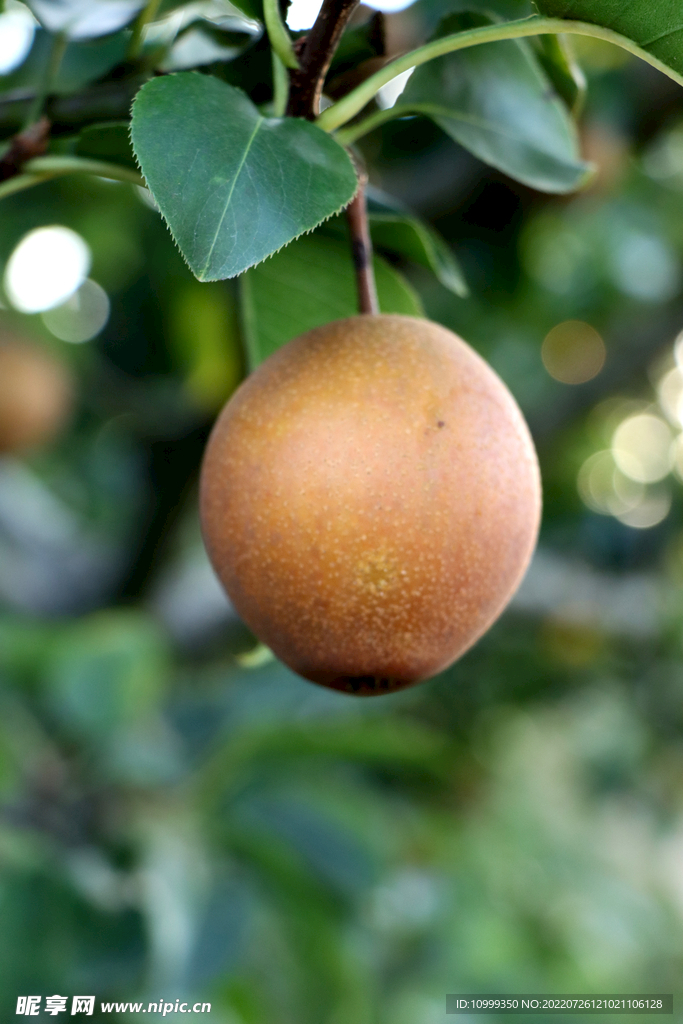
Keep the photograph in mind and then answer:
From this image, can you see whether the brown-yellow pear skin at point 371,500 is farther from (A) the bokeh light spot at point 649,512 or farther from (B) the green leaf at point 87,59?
(A) the bokeh light spot at point 649,512

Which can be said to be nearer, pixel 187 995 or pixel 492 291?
pixel 187 995

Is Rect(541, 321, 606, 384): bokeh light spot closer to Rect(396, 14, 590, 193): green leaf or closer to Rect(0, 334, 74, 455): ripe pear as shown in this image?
Rect(0, 334, 74, 455): ripe pear

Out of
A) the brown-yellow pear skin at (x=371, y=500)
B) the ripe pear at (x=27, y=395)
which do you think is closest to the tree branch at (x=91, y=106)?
the brown-yellow pear skin at (x=371, y=500)

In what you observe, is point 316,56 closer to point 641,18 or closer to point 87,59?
point 641,18

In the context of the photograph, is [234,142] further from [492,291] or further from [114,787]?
[114,787]

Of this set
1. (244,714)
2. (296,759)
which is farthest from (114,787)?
(296,759)

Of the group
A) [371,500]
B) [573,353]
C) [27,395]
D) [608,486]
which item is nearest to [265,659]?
[371,500]

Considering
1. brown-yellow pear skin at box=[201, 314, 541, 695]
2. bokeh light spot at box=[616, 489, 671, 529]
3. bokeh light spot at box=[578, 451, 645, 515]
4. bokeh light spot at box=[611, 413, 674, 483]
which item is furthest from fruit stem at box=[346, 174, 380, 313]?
bokeh light spot at box=[611, 413, 674, 483]
